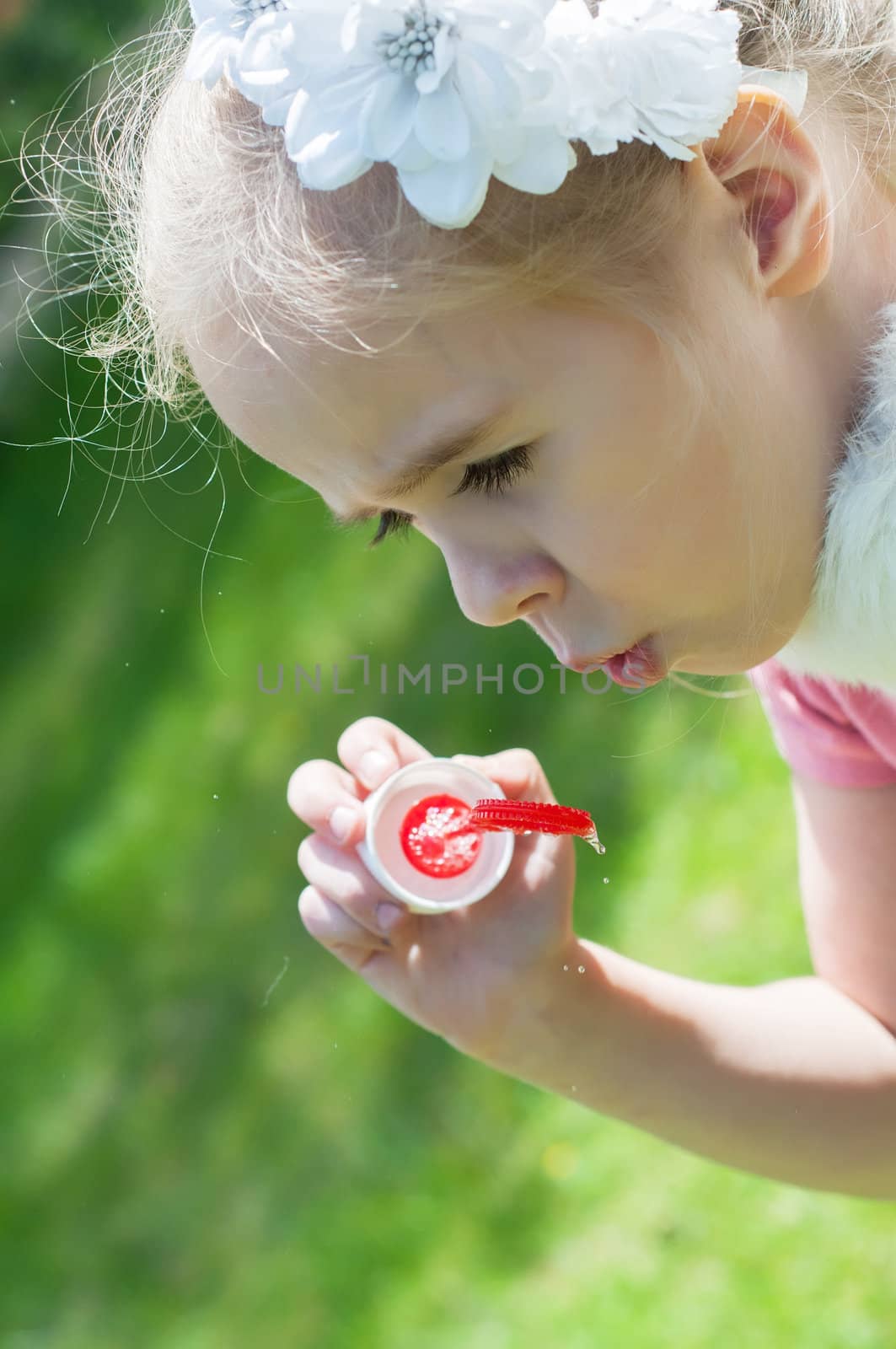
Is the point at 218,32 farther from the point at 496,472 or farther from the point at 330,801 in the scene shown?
the point at 330,801

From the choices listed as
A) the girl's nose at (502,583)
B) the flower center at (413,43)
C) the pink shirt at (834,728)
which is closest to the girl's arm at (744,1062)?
the pink shirt at (834,728)

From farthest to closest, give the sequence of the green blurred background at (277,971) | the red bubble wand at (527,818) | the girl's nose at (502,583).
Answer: the green blurred background at (277,971), the red bubble wand at (527,818), the girl's nose at (502,583)

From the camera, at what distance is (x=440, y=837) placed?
882mm

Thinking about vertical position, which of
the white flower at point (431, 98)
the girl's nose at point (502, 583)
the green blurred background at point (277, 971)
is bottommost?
the green blurred background at point (277, 971)

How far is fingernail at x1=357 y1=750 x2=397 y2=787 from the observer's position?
0.90 m

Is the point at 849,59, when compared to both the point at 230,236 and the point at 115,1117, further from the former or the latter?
the point at 115,1117

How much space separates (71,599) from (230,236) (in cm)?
132

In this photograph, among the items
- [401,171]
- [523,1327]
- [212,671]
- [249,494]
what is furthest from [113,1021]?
[401,171]

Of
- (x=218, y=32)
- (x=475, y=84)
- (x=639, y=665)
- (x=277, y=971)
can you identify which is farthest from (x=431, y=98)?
Result: (x=277, y=971)

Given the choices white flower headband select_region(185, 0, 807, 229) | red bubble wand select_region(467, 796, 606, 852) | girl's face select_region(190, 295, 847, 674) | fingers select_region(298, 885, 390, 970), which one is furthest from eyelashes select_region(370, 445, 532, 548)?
fingers select_region(298, 885, 390, 970)

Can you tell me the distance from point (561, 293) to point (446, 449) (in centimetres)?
8

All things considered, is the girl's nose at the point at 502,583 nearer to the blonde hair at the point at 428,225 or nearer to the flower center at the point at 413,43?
the blonde hair at the point at 428,225

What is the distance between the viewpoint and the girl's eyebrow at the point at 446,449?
0.65 metres

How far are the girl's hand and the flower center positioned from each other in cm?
43
